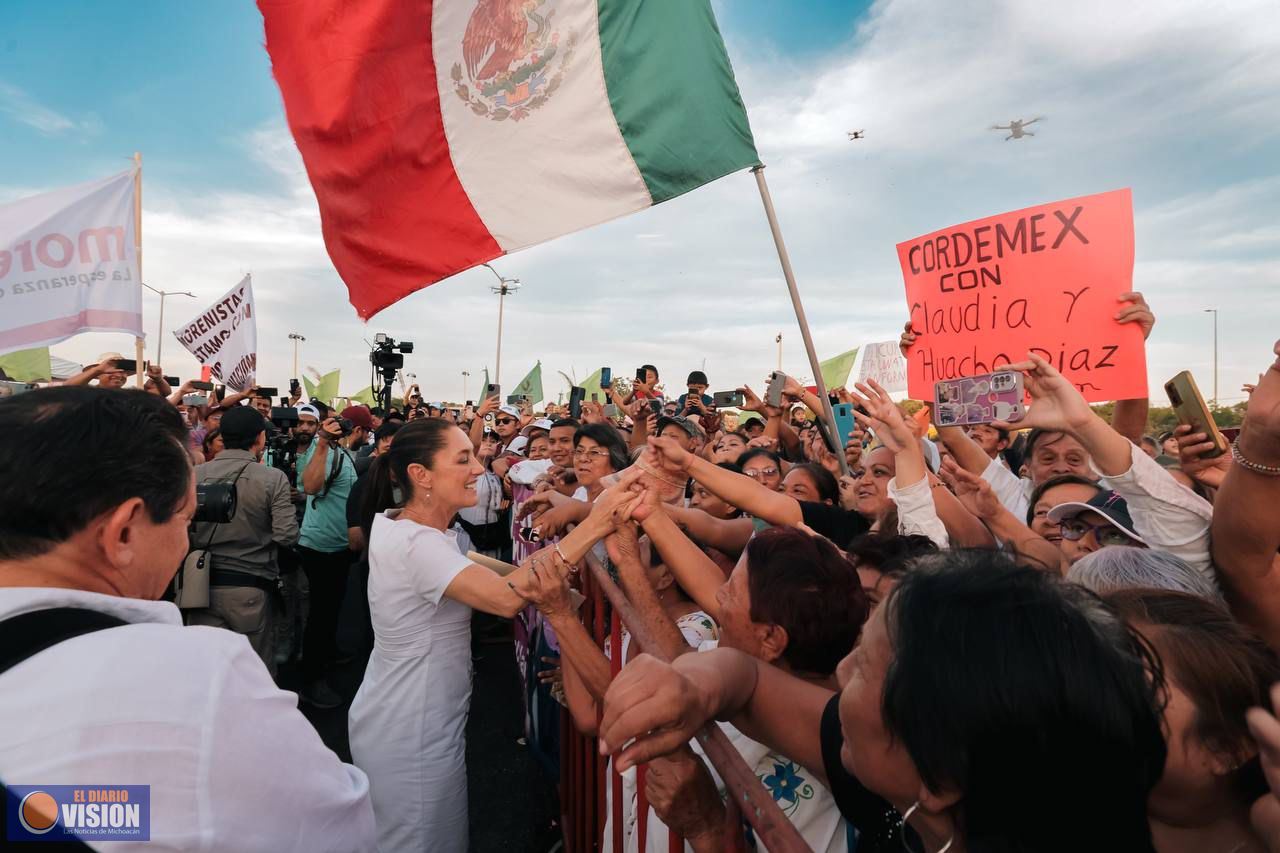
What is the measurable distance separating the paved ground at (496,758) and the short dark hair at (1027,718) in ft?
9.71

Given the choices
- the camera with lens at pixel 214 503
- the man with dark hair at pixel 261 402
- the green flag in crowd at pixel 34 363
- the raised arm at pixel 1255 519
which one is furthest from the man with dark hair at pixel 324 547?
the green flag in crowd at pixel 34 363

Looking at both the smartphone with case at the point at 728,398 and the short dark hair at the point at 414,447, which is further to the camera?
the smartphone with case at the point at 728,398

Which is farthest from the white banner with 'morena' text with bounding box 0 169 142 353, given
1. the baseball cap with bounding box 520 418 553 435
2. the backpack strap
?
the backpack strap

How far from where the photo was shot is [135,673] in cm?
90

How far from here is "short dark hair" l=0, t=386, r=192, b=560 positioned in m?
1.07

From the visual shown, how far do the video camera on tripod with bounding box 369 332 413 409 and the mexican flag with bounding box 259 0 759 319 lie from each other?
468 cm

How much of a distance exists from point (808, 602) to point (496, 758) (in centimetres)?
313

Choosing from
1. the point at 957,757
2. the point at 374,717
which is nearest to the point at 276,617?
the point at 374,717

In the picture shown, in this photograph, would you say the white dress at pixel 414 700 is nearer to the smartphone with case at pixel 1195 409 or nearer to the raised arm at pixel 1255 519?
the raised arm at pixel 1255 519

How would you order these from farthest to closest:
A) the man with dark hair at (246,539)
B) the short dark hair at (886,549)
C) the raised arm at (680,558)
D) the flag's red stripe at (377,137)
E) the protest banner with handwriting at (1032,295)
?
1. the man with dark hair at (246,539)
2. the flag's red stripe at (377,137)
3. the protest banner with handwriting at (1032,295)
4. the raised arm at (680,558)
5. the short dark hair at (886,549)

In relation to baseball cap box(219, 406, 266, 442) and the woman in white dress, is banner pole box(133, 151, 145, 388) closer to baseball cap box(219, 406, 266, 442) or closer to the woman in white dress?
baseball cap box(219, 406, 266, 442)

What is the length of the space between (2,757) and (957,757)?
118 centimetres

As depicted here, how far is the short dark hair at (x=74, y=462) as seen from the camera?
3.50ft

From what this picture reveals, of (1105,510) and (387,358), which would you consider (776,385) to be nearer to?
(1105,510)
